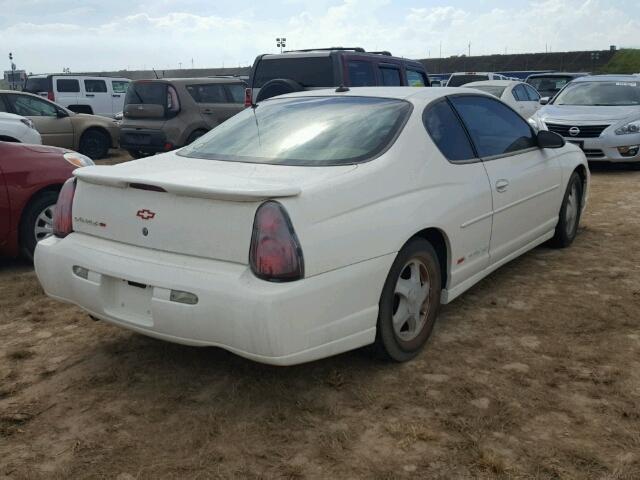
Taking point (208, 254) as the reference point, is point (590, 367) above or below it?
below

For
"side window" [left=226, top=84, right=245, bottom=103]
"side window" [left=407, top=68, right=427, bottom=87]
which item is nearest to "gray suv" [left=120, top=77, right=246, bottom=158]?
"side window" [left=226, top=84, right=245, bottom=103]

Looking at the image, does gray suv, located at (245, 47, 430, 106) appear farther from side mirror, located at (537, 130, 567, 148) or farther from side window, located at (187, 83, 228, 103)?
side mirror, located at (537, 130, 567, 148)

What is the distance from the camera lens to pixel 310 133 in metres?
3.70

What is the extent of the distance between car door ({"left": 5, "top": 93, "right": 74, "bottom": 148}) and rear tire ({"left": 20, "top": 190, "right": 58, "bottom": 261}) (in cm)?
802

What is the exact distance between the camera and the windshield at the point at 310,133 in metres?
3.48

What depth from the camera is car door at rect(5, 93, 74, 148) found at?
12680mm

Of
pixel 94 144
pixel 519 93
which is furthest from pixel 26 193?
pixel 519 93

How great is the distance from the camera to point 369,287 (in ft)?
10.1

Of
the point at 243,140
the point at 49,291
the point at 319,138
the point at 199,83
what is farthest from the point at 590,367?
the point at 199,83

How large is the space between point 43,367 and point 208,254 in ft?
4.46

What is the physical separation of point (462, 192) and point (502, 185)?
0.58 m

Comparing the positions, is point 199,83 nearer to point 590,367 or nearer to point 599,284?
point 599,284

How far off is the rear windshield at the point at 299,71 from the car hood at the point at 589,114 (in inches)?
157

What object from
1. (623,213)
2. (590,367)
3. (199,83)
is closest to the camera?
(590,367)
